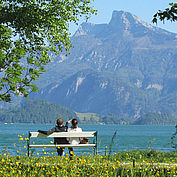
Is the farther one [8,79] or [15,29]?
[15,29]

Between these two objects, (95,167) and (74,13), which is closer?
(95,167)

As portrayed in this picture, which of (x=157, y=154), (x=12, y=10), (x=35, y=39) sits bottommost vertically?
(x=157, y=154)

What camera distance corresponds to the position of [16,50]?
855cm

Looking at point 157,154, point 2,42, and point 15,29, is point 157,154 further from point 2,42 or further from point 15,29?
point 15,29

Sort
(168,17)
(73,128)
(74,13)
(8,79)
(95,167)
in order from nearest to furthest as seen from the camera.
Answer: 1. (168,17)
2. (8,79)
3. (95,167)
4. (73,128)
5. (74,13)

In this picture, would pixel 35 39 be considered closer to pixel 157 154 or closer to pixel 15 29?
pixel 15 29

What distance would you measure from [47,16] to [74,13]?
1.67 m

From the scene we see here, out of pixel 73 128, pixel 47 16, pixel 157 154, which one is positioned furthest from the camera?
pixel 47 16

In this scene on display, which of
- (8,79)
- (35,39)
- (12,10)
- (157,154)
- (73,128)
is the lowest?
(157,154)

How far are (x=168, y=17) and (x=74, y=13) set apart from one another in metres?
13.1

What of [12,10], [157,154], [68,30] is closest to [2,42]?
[12,10]

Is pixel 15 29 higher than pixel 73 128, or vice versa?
pixel 15 29

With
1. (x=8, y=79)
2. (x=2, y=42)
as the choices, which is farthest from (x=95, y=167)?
(x=2, y=42)

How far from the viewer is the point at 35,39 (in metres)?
18.8
